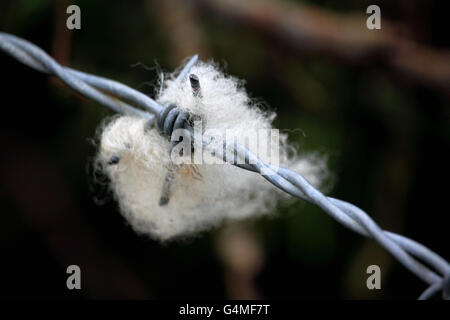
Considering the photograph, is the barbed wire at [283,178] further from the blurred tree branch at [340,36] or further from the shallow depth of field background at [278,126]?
the blurred tree branch at [340,36]

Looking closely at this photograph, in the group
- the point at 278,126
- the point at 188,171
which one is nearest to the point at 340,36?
the point at 278,126

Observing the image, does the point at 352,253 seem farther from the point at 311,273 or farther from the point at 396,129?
the point at 396,129

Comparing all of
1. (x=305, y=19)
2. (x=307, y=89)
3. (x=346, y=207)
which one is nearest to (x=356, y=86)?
(x=307, y=89)

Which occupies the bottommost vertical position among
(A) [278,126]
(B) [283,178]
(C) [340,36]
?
(B) [283,178]

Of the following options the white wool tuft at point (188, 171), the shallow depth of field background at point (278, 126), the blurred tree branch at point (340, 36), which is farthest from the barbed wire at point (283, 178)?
the blurred tree branch at point (340, 36)

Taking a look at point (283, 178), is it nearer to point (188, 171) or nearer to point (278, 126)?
point (188, 171)

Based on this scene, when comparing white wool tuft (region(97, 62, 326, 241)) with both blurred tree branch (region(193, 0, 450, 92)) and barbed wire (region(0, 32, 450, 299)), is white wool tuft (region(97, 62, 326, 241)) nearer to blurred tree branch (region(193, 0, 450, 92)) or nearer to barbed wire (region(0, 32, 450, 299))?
barbed wire (region(0, 32, 450, 299))
